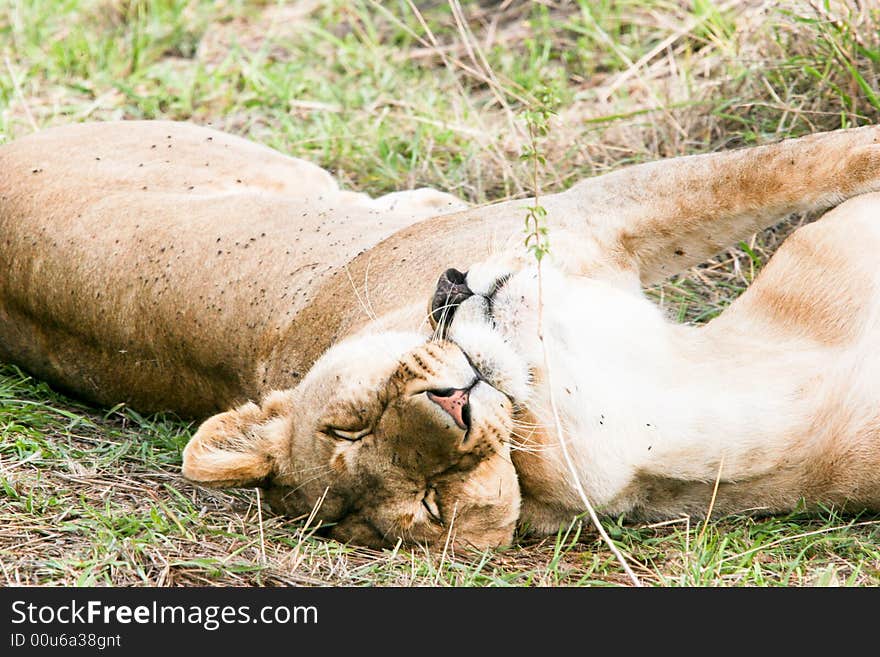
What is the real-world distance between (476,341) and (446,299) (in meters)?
0.19

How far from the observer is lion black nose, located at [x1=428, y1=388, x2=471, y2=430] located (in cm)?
304

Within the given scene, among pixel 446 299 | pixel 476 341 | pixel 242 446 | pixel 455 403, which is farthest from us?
pixel 242 446

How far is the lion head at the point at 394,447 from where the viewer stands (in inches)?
122

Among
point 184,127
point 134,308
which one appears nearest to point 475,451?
point 134,308

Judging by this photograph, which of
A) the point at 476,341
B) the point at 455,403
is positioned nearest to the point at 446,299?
the point at 476,341

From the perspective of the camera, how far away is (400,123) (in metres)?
6.46

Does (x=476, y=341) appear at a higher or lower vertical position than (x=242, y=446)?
higher

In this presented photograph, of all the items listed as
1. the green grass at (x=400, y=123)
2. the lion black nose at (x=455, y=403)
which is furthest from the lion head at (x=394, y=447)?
the green grass at (x=400, y=123)

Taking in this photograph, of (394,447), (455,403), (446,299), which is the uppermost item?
(446,299)

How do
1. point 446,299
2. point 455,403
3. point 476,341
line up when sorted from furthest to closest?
point 446,299 < point 476,341 < point 455,403

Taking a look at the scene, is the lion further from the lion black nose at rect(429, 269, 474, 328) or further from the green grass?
the green grass

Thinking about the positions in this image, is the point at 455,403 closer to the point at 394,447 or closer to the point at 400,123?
the point at 394,447

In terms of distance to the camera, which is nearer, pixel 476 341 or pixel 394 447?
pixel 394 447

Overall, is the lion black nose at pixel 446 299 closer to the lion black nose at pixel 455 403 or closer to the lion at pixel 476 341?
the lion at pixel 476 341
